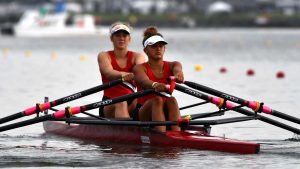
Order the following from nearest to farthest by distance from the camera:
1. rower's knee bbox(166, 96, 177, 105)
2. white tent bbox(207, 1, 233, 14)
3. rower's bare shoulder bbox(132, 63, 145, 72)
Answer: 1. rower's knee bbox(166, 96, 177, 105)
2. rower's bare shoulder bbox(132, 63, 145, 72)
3. white tent bbox(207, 1, 233, 14)

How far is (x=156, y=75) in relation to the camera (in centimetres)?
1465

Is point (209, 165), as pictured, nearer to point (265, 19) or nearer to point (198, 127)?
point (198, 127)

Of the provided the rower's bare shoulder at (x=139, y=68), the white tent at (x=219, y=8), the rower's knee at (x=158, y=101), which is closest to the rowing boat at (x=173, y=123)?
the rower's knee at (x=158, y=101)

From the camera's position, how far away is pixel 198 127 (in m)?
16.1

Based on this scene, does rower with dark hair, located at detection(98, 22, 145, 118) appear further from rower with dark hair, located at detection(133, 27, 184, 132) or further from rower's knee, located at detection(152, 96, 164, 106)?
rower's knee, located at detection(152, 96, 164, 106)

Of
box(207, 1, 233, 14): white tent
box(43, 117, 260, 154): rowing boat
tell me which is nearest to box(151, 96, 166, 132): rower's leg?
box(43, 117, 260, 154): rowing boat

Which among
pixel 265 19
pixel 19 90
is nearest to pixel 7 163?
pixel 19 90

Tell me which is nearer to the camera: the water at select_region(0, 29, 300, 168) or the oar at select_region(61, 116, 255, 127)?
the water at select_region(0, 29, 300, 168)

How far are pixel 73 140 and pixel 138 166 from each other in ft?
10.7

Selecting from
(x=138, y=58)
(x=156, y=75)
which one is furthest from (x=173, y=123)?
(x=138, y=58)

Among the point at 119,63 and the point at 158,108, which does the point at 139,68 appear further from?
the point at 119,63

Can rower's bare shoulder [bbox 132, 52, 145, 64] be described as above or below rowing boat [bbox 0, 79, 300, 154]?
above

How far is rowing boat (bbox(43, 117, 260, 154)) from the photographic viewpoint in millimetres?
13992

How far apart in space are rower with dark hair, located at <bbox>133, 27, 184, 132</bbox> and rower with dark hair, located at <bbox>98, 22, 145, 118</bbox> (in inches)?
33.1
